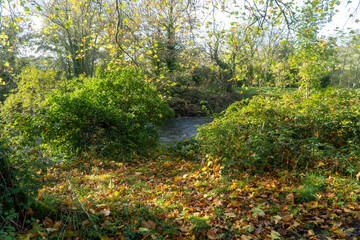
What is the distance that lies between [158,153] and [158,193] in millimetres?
3778

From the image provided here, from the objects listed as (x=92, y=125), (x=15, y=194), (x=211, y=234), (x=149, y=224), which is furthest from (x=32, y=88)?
(x=211, y=234)

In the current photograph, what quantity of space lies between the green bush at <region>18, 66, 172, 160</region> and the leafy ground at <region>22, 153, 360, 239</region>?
1.53 m

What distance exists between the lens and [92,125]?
6.77 meters

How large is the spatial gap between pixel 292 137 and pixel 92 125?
16.9ft

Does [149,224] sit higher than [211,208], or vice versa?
[149,224]

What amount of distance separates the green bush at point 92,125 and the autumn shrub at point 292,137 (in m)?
2.50

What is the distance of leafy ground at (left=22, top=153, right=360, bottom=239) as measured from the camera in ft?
8.95

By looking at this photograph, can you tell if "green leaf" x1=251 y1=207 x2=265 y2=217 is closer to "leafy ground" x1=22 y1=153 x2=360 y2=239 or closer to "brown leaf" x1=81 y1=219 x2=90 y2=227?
"leafy ground" x1=22 y1=153 x2=360 y2=239

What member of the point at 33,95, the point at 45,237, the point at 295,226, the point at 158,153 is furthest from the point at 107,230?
the point at 33,95

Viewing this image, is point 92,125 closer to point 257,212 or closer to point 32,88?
point 257,212

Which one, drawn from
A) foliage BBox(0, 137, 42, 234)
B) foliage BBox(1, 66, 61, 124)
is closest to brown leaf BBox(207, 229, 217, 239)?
foliage BBox(0, 137, 42, 234)

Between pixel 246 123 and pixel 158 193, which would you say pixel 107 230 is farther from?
pixel 246 123

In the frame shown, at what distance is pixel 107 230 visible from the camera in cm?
269

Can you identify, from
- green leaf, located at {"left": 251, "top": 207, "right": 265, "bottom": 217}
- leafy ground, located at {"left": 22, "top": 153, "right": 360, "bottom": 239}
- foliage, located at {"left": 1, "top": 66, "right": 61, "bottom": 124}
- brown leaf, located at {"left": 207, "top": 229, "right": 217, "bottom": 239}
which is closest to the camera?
leafy ground, located at {"left": 22, "top": 153, "right": 360, "bottom": 239}
